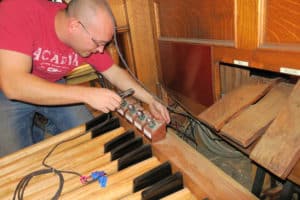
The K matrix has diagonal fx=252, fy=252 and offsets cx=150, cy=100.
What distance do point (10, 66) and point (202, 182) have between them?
32.8 inches

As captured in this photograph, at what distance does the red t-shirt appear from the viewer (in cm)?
101

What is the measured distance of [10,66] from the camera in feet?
3.23

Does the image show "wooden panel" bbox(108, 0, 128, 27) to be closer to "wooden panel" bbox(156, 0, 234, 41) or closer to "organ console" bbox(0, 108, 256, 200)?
"wooden panel" bbox(156, 0, 234, 41)

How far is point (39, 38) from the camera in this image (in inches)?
45.2

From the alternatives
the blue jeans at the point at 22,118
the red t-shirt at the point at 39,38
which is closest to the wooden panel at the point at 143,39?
the red t-shirt at the point at 39,38

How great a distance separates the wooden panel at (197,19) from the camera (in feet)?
3.56

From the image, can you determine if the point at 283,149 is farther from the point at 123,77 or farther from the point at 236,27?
the point at 123,77

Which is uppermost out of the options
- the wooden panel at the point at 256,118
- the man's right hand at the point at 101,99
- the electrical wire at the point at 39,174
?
the man's right hand at the point at 101,99

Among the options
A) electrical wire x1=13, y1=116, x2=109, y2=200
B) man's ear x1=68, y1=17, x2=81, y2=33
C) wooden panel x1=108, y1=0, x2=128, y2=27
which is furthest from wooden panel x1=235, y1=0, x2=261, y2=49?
wooden panel x1=108, y1=0, x2=128, y2=27

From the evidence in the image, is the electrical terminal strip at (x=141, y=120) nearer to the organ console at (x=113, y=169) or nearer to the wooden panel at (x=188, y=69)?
the organ console at (x=113, y=169)

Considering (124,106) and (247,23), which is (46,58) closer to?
(124,106)

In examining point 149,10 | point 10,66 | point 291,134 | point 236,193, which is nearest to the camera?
point 236,193

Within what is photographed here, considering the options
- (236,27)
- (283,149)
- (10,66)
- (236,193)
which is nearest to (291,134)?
(283,149)

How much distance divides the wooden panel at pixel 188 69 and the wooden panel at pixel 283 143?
0.50 m
